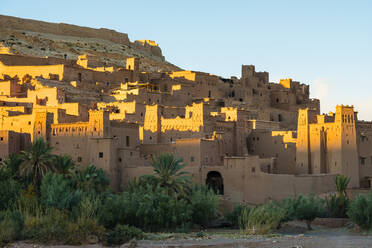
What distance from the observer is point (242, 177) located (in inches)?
1694

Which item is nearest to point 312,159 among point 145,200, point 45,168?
point 145,200

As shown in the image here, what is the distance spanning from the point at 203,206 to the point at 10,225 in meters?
10.8

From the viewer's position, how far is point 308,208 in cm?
→ 3969

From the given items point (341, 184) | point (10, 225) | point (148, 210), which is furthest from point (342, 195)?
point (10, 225)

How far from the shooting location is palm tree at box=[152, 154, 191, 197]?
135 feet

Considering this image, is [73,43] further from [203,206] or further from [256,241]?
[256,241]

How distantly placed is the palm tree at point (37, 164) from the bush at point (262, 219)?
11.4m

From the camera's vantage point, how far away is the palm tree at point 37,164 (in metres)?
41.9

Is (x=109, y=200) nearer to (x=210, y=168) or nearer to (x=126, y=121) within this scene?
(x=210, y=168)

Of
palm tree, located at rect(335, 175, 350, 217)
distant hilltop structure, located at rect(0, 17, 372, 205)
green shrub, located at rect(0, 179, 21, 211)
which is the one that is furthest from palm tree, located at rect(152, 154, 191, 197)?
palm tree, located at rect(335, 175, 350, 217)

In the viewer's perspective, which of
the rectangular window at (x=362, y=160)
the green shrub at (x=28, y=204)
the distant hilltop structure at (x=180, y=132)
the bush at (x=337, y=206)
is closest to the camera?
the green shrub at (x=28, y=204)

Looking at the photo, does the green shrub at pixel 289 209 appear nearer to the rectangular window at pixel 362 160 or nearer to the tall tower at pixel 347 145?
the tall tower at pixel 347 145

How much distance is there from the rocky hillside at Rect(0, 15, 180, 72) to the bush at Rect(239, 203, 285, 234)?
116 ft

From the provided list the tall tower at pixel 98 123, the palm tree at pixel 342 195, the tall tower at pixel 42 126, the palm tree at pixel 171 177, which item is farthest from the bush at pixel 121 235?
Answer: the tall tower at pixel 42 126
